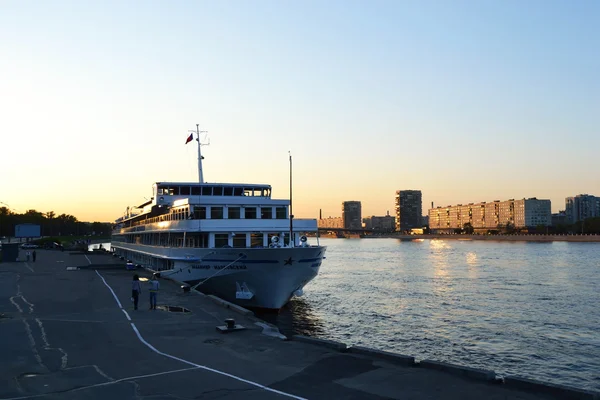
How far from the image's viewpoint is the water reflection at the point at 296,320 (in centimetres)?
2998

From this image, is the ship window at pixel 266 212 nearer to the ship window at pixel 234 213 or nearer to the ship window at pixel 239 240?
the ship window at pixel 234 213

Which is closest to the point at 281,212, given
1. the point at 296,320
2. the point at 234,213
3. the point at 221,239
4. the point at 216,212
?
the point at 234,213

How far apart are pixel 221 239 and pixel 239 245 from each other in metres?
1.26

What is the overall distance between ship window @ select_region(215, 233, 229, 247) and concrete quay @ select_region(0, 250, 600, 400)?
10.0m

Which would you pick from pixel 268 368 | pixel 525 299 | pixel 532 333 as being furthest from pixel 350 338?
pixel 525 299

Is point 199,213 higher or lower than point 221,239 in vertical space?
higher

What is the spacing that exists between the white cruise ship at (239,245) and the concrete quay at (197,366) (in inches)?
Result: 262

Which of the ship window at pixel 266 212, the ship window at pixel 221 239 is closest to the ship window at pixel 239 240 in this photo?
the ship window at pixel 221 239

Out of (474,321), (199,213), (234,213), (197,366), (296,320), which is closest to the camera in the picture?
(197,366)

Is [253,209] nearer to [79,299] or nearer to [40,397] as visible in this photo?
[79,299]

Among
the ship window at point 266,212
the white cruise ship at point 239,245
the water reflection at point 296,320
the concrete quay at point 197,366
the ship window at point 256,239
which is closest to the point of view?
the concrete quay at point 197,366

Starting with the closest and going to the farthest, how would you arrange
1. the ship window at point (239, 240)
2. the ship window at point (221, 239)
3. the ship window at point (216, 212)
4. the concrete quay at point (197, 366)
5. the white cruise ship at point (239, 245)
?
the concrete quay at point (197, 366) < the white cruise ship at point (239, 245) < the ship window at point (221, 239) < the ship window at point (239, 240) < the ship window at point (216, 212)

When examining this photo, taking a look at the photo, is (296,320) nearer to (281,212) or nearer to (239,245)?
(239,245)

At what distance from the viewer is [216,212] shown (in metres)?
34.9
